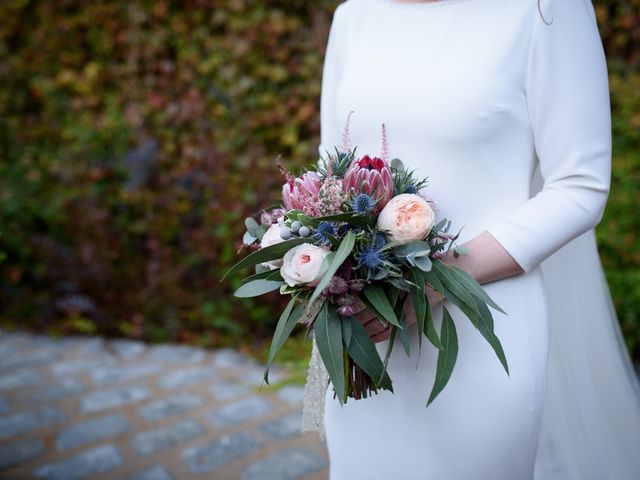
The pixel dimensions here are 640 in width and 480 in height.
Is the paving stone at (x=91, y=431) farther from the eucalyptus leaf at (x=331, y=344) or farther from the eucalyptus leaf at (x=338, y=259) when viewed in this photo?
the eucalyptus leaf at (x=338, y=259)

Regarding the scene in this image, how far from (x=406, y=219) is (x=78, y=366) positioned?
362 centimetres

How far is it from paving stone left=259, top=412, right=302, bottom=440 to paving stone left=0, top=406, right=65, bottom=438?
124 centimetres

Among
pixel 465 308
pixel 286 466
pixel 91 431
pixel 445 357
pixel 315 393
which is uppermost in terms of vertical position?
pixel 465 308

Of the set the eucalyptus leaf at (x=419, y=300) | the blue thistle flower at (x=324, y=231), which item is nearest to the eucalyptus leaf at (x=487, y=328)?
the eucalyptus leaf at (x=419, y=300)

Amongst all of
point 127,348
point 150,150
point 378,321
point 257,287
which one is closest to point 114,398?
point 127,348

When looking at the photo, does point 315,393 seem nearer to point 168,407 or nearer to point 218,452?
point 218,452

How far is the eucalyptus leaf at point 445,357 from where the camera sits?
4.09ft

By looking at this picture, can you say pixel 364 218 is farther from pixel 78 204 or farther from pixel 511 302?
pixel 78 204

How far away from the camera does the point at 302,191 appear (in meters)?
1.35

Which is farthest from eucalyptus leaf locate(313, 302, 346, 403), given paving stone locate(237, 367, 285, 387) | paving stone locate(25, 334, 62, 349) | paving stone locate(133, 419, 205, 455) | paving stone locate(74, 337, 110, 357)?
paving stone locate(25, 334, 62, 349)

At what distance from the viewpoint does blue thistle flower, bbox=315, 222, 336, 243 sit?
4.15ft

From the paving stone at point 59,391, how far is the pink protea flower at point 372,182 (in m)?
3.15

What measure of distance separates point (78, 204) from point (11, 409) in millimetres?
2078

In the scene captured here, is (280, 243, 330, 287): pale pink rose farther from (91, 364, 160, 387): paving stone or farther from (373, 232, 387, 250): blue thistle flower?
(91, 364, 160, 387): paving stone
